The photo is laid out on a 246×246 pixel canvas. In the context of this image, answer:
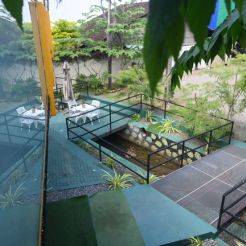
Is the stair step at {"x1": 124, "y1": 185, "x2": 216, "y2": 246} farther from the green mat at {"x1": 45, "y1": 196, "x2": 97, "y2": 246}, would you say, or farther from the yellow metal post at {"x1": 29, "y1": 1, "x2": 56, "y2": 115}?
the yellow metal post at {"x1": 29, "y1": 1, "x2": 56, "y2": 115}

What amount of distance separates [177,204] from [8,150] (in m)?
3.22

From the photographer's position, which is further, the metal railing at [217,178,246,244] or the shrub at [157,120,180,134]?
the shrub at [157,120,180,134]

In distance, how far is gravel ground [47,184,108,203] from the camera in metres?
4.83

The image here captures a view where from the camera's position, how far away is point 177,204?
176 inches

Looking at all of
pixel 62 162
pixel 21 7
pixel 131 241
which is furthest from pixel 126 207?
pixel 21 7

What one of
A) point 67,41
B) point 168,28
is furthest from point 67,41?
point 168,28

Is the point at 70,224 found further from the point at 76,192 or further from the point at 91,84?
the point at 91,84

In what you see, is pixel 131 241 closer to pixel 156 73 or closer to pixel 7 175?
pixel 7 175

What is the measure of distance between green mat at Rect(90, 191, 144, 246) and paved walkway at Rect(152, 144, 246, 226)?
3.03 ft

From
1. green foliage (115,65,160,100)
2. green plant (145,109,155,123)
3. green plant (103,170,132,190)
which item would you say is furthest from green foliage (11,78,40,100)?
green foliage (115,65,160,100)

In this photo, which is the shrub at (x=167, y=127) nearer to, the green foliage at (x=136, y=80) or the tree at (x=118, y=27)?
the green foliage at (x=136, y=80)

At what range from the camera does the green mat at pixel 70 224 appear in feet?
11.3

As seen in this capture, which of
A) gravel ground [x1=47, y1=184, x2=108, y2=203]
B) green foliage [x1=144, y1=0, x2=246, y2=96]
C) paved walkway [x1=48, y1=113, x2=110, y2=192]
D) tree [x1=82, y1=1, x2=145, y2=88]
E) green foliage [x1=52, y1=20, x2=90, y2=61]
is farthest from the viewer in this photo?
green foliage [x1=52, y1=20, x2=90, y2=61]

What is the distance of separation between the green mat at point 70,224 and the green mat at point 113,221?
166mm
